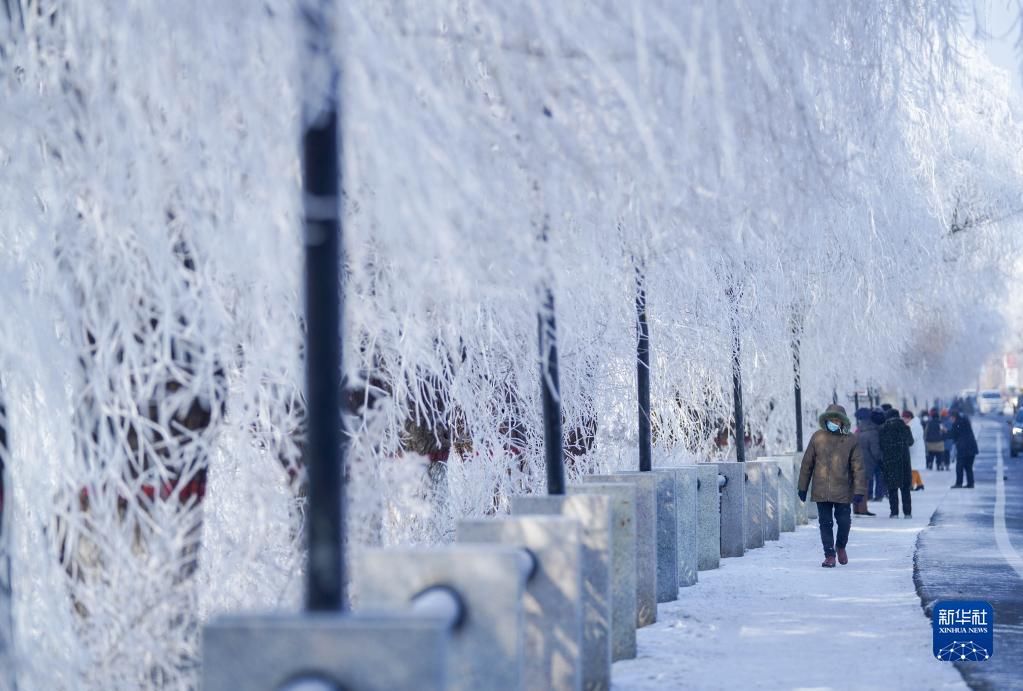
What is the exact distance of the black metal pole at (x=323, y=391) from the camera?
415cm

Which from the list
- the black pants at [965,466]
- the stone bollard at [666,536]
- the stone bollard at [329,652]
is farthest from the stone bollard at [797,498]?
the stone bollard at [329,652]

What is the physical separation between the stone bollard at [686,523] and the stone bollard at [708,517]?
3.20 feet

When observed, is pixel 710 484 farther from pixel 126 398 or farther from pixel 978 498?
pixel 978 498

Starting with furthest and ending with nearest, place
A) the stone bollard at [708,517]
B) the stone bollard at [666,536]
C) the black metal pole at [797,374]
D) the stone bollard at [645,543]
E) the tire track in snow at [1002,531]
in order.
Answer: the black metal pole at [797,374]
the tire track in snow at [1002,531]
the stone bollard at [708,517]
the stone bollard at [666,536]
the stone bollard at [645,543]

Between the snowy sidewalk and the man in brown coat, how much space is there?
31 cm

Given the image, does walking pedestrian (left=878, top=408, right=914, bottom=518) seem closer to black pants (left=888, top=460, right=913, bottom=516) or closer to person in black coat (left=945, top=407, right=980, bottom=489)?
black pants (left=888, top=460, right=913, bottom=516)

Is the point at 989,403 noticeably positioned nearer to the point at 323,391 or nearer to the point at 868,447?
the point at 868,447

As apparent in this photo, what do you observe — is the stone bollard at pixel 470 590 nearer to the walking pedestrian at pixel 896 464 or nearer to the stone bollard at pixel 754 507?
the stone bollard at pixel 754 507

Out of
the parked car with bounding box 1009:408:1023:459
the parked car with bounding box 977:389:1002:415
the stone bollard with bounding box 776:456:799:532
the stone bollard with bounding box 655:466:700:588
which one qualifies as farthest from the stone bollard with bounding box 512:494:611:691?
the parked car with bounding box 977:389:1002:415

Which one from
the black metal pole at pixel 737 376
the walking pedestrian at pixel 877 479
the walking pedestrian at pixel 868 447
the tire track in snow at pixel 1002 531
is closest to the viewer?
the tire track in snow at pixel 1002 531

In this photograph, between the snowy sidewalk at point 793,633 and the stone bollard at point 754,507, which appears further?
the stone bollard at point 754,507

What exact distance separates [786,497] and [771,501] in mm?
1769

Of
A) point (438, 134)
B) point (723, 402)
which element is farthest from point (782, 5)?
point (723, 402)

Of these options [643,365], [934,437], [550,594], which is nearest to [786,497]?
[643,365]
